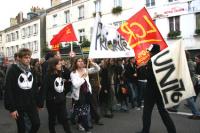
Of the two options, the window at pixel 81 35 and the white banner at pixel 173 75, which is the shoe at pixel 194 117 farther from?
the window at pixel 81 35

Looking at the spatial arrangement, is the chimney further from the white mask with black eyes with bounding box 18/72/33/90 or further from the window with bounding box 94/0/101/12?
the white mask with black eyes with bounding box 18/72/33/90

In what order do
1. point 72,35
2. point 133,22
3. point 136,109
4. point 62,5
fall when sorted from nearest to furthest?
1. point 133,22
2. point 136,109
3. point 72,35
4. point 62,5


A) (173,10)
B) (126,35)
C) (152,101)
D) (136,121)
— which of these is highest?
(173,10)

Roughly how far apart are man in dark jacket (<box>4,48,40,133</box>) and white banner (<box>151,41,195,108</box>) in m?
2.12

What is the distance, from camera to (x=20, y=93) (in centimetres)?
530

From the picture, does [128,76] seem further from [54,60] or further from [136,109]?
[54,60]

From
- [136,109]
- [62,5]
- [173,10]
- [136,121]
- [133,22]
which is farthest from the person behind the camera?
[62,5]

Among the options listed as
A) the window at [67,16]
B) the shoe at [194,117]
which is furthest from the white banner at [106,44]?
the window at [67,16]

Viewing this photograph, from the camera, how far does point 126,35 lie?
7703mm

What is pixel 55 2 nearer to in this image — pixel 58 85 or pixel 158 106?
pixel 58 85

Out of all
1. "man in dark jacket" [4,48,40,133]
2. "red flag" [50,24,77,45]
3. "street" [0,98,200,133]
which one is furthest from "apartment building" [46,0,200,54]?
"man in dark jacket" [4,48,40,133]

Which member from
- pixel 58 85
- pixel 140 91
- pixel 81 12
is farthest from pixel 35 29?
pixel 58 85

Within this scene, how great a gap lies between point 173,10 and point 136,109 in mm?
16954

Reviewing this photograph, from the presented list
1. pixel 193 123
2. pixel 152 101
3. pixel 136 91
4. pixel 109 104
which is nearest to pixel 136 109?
pixel 136 91
